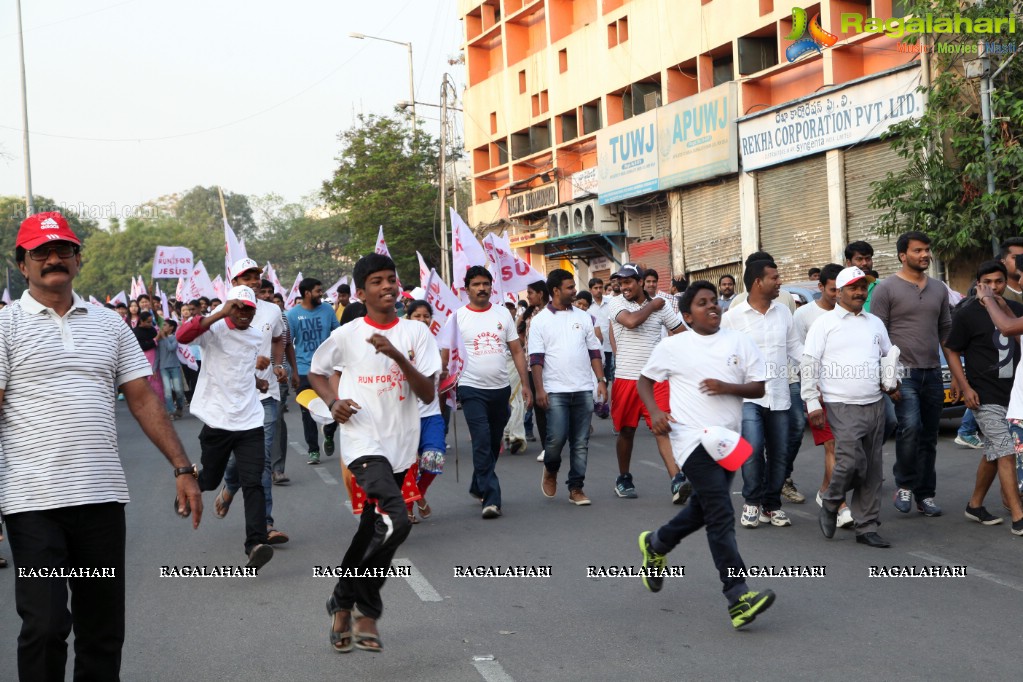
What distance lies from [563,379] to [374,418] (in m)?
4.29

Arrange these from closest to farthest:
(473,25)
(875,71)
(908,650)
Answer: (908,650) < (875,71) < (473,25)

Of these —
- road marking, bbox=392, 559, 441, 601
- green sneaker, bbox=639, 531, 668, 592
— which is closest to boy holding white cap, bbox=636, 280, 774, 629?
green sneaker, bbox=639, 531, 668, 592

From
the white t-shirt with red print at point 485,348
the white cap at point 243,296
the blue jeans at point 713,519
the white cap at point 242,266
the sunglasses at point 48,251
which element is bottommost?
the blue jeans at point 713,519

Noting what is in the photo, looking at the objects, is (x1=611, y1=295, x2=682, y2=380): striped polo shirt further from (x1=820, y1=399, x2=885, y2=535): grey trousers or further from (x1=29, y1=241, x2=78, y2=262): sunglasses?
(x1=29, y1=241, x2=78, y2=262): sunglasses

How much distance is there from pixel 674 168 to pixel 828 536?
22.8 meters

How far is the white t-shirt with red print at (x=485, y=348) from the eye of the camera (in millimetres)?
9461

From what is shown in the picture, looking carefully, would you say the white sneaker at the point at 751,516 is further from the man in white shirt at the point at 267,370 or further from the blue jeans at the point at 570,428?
the man in white shirt at the point at 267,370

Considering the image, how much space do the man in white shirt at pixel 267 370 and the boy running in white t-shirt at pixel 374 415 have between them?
2734 mm

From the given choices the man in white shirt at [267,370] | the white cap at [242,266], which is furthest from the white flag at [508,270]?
the white cap at [242,266]

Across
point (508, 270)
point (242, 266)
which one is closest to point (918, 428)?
point (242, 266)

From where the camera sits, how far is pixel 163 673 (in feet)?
17.4

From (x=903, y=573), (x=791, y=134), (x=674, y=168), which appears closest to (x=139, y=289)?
(x=674, y=168)

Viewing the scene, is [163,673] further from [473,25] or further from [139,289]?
[473,25]

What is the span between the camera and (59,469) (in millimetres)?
4070
